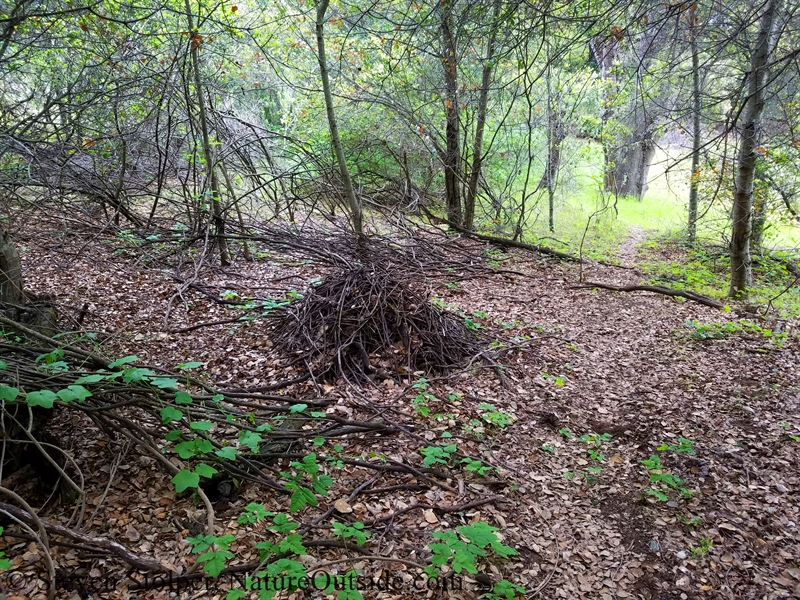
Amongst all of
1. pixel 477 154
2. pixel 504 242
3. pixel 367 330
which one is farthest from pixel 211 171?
pixel 504 242

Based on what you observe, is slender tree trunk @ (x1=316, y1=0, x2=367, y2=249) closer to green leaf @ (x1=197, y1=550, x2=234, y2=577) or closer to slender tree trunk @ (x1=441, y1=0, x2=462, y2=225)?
slender tree trunk @ (x1=441, y1=0, x2=462, y2=225)

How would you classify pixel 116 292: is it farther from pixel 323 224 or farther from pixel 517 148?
pixel 517 148

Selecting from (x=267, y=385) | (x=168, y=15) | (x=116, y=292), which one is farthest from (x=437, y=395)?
(x=168, y=15)

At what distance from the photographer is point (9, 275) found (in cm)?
342

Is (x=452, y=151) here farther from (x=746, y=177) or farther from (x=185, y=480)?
(x=185, y=480)

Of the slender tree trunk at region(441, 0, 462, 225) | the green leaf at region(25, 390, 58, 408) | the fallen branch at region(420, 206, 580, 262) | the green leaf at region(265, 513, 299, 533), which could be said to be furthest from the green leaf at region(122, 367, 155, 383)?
the fallen branch at region(420, 206, 580, 262)

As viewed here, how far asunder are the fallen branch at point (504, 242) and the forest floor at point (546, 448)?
9.60 ft

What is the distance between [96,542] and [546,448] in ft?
8.95

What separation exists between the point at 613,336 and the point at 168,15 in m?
8.03

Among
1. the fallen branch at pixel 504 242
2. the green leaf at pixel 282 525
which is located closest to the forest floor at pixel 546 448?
the green leaf at pixel 282 525

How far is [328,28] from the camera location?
10.4 metres

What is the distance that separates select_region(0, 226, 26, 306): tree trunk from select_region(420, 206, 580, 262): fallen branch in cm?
711

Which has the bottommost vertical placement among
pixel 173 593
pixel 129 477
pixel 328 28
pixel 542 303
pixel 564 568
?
pixel 564 568

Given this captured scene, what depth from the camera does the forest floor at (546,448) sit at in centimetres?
233
